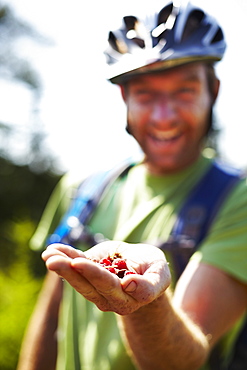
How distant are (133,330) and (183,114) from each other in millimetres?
1299

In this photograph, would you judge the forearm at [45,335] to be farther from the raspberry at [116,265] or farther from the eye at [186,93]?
the eye at [186,93]

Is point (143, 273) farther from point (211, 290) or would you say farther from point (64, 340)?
point (64, 340)

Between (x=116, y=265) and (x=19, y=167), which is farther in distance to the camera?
(x=19, y=167)

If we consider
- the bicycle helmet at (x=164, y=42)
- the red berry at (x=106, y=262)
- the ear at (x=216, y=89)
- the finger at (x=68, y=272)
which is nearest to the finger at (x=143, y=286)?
the finger at (x=68, y=272)

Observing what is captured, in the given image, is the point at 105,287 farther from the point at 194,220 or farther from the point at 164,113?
the point at 164,113

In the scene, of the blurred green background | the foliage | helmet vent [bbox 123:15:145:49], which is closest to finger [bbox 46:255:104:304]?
helmet vent [bbox 123:15:145:49]

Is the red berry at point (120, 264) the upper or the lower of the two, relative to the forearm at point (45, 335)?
upper

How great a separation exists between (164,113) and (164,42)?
0.54 metres

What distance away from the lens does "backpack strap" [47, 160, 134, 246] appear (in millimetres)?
2824

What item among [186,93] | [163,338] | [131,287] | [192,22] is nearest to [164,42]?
[192,22]

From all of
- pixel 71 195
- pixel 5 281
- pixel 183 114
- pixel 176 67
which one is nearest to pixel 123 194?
pixel 71 195

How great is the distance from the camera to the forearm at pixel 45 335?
3.06m

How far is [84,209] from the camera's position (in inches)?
114

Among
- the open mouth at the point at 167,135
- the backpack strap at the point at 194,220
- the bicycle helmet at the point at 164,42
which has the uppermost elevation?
the bicycle helmet at the point at 164,42
